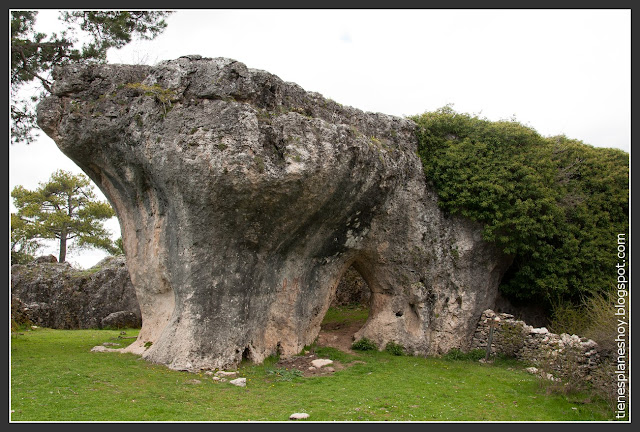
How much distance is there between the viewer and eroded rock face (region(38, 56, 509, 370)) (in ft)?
45.0

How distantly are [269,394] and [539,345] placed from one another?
26.6ft

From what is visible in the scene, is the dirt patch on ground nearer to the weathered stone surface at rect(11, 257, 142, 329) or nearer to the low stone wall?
the low stone wall

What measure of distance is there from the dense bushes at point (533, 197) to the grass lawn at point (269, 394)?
422cm

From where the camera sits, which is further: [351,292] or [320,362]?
[351,292]

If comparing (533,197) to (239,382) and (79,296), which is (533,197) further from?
(79,296)

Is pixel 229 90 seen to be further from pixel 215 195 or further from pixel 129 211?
pixel 129 211

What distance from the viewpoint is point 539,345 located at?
1566 cm

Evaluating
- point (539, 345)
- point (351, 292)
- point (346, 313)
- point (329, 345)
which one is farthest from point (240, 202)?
point (351, 292)

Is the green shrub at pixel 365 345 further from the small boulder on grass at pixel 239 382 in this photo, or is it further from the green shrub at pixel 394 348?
the small boulder on grass at pixel 239 382

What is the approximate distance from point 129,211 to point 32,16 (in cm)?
682

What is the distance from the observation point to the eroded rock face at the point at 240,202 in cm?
1371

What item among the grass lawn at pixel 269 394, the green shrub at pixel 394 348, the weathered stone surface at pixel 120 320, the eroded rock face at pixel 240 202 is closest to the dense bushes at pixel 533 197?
the eroded rock face at pixel 240 202

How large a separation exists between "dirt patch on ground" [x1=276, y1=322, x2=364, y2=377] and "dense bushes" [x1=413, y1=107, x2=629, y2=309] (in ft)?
18.6

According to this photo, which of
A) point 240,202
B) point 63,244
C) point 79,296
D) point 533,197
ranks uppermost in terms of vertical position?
point 533,197
